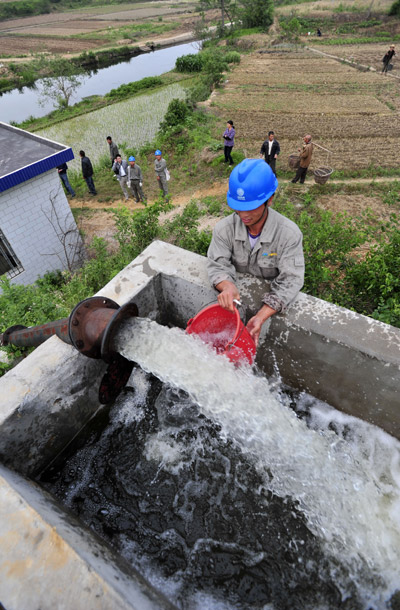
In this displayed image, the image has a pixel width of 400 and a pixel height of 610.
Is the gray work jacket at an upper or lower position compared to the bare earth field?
upper

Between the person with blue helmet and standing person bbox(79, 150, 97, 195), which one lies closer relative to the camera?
the person with blue helmet

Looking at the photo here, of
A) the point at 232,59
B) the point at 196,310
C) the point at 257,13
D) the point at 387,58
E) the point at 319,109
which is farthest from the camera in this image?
the point at 257,13

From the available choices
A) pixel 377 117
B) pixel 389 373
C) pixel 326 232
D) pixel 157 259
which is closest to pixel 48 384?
pixel 157 259

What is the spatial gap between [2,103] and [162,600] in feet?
94.7

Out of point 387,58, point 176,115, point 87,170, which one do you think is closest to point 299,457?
point 87,170

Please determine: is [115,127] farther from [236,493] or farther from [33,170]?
[236,493]

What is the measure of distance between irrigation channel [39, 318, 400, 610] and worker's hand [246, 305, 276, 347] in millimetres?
276

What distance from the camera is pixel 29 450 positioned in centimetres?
238

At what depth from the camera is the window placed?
6938mm

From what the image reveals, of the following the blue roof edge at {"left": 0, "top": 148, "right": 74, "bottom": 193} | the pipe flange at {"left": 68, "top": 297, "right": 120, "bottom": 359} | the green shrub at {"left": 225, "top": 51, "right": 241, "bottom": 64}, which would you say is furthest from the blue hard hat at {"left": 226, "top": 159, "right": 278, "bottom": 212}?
the green shrub at {"left": 225, "top": 51, "right": 241, "bottom": 64}

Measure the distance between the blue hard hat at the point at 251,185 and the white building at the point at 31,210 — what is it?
5.22m

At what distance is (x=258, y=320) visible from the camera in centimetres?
241

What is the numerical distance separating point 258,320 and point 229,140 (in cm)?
841

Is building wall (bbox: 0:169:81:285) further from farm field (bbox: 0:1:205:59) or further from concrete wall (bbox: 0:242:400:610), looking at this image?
farm field (bbox: 0:1:205:59)
